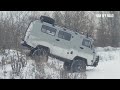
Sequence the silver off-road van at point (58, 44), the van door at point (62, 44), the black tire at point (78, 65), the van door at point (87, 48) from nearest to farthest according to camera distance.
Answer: the silver off-road van at point (58, 44), the van door at point (62, 44), the black tire at point (78, 65), the van door at point (87, 48)

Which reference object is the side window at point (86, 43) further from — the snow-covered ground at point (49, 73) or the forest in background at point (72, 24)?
the forest in background at point (72, 24)

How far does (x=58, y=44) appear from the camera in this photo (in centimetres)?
1755

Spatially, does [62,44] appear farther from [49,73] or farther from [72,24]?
[72,24]

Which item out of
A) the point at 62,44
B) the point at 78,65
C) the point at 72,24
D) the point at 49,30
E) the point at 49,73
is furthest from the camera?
the point at 72,24

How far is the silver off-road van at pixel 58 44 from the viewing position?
17281 millimetres

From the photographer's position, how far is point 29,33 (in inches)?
682

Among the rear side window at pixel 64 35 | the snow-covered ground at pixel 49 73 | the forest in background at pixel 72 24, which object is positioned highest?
the forest in background at pixel 72 24

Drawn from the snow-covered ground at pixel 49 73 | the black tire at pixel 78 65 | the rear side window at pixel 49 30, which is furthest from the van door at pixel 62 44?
the snow-covered ground at pixel 49 73

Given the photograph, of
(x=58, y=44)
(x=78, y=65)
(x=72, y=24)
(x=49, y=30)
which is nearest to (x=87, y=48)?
(x=78, y=65)

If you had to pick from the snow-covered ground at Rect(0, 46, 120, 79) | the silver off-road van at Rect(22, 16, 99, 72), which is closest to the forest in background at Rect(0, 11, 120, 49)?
the silver off-road van at Rect(22, 16, 99, 72)
